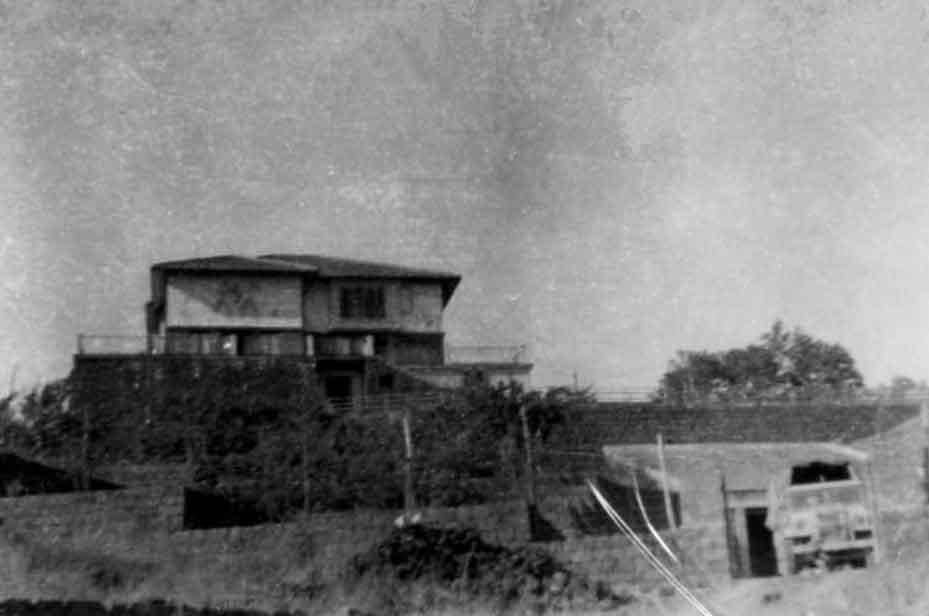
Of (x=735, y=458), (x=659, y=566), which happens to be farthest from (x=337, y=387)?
(x=659, y=566)

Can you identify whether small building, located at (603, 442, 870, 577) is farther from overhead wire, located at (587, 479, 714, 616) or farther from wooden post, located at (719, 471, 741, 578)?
overhead wire, located at (587, 479, 714, 616)

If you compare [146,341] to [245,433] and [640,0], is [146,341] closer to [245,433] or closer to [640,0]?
[245,433]

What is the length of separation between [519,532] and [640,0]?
7.61 metres

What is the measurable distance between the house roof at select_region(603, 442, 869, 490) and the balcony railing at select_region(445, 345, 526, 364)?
5327 mm

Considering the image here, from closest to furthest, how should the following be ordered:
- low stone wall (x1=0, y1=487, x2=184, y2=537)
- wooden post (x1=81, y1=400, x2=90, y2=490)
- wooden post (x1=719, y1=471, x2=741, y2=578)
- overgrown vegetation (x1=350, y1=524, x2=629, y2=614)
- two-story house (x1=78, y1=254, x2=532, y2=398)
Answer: overgrown vegetation (x1=350, y1=524, x2=629, y2=614)
low stone wall (x1=0, y1=487, x2=184, y2=537)
wooden post (x1=719, y1=471, x2=741, y2=578)
wooden post (x1=81, y1=400, x2=90, y2=490)
two-story house (x1=78, y1=254, x2=532, y2=398)

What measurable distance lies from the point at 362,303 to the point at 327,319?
3.48ft

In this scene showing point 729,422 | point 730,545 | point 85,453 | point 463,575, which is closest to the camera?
point 463,575

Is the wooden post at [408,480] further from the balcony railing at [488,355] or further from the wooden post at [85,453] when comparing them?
the balcony railing at [488,355]

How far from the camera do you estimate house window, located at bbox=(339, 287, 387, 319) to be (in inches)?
1176

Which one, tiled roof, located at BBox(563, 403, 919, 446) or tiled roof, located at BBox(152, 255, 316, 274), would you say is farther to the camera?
tiled roof, located at BBox(152, 255, 316, 274)

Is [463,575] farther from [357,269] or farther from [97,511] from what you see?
[357,269]

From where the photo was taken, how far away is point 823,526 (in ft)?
51.7

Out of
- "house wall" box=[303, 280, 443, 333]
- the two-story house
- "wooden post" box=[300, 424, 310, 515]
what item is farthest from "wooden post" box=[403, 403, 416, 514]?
"house wall" box=[303, 280, 443, 333]

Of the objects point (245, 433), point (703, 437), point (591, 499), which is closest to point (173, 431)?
point (245, 433)
